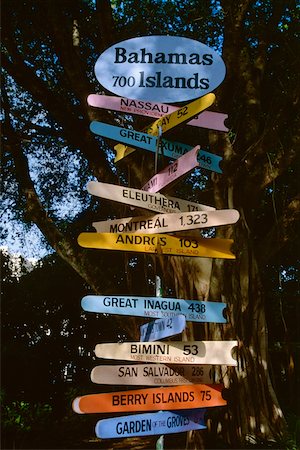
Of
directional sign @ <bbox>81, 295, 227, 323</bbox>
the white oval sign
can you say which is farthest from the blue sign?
directional sign @ <bbox>81, 295, 227, 323</bbox>

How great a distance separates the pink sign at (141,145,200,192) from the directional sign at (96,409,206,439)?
129 centimetres

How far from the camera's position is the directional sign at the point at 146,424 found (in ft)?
9.00

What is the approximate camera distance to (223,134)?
6629mm

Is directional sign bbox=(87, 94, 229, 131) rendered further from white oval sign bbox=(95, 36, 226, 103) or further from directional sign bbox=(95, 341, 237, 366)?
directional sign bbox=(95, 341, 237, 366)

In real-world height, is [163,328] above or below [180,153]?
below

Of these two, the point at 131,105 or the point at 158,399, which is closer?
the point at 158,399

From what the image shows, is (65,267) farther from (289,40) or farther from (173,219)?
(173,219)

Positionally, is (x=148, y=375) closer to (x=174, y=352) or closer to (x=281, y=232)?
(x=174, y=352)

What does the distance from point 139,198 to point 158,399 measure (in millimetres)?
1113

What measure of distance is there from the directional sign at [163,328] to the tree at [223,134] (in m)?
2.41

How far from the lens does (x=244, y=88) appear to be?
25.1 ft

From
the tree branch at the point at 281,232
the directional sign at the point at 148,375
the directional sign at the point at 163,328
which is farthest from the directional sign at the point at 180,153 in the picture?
the tree branch at the point at 281,232

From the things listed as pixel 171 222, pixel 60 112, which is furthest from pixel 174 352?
pixel 60 112

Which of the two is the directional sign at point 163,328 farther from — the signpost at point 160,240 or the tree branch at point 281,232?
the tree branch at point 281,232
